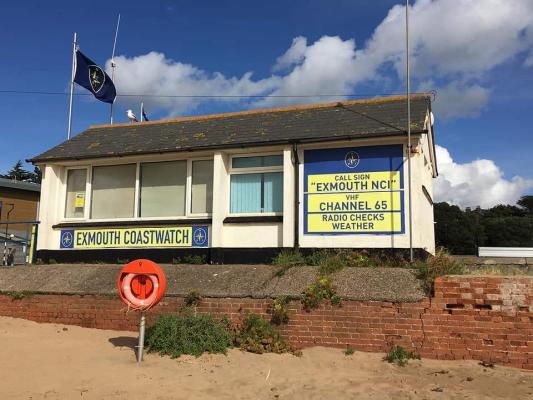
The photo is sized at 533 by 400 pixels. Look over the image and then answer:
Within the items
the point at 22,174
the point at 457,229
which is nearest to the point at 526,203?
the point at 457,229

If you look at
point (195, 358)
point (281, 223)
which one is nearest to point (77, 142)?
point (281, 223)

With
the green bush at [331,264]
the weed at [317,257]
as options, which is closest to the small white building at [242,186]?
the weed at [317,257]

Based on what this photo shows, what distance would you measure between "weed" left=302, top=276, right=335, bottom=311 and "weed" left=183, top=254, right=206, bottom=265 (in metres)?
3.46

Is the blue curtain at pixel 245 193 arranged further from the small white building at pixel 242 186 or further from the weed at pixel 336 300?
the weed at pixel 336 300

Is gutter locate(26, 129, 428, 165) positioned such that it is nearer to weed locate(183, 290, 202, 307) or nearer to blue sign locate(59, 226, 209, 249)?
blue sign locate(59, 226, 209, 249)

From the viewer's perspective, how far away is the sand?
6180 mm

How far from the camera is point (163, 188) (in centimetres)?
1220

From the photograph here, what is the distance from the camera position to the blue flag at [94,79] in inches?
629

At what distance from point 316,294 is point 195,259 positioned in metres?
3.76

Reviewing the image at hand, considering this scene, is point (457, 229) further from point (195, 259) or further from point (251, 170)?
point (195, 259)

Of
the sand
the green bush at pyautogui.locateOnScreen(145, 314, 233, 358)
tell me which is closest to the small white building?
the green bush at pyautogui.locateOnScreen(145, 314, 233, 358)

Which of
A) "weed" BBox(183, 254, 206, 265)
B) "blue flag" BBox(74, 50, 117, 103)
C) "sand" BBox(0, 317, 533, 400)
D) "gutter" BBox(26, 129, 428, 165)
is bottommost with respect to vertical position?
"sand" BBox(0, 317, 533, 400)

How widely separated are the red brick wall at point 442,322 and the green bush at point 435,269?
152 mm

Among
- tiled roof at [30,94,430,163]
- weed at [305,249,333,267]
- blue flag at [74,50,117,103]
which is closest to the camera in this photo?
weed at [305,249,333,267]
